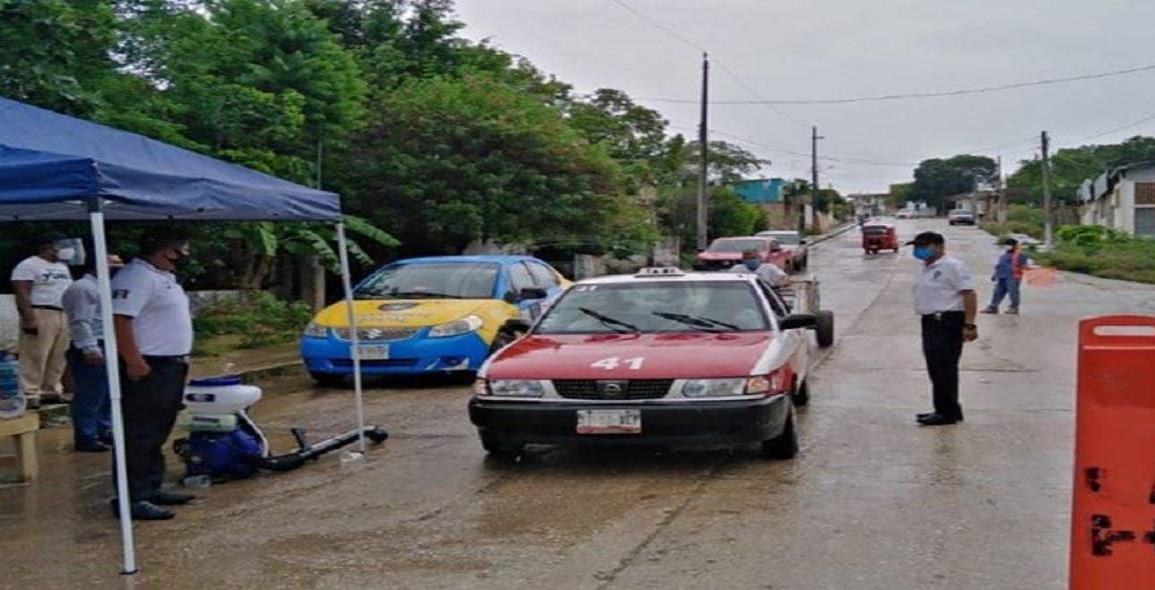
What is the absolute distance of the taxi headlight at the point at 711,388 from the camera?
769 centimetres

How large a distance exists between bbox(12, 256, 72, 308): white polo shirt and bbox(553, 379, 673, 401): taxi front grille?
5063 millimetres

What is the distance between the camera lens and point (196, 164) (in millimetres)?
7715

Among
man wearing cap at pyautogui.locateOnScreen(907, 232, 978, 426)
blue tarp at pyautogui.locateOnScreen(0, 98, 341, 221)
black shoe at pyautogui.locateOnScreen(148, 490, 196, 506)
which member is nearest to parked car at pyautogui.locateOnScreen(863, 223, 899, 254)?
man wearing cap at pyautogui.locateOnScreen(907, 232, 978, 426)

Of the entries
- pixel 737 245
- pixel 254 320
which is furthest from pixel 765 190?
pixel 254 320

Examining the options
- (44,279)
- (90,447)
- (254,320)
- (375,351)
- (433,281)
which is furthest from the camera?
(254,320)

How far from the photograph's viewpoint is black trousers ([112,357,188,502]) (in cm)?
700

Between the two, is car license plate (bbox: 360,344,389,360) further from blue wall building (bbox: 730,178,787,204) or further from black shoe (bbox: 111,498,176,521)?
blue wall building (bbox: 730,178,787,204)

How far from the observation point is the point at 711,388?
7.70 metres

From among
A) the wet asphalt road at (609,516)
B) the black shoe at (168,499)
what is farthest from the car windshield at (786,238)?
the black shoe at (168,499)

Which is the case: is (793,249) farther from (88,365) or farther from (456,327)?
(88,365)

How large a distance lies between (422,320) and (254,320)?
642cm

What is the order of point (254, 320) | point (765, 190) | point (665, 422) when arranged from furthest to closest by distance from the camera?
1. point (765, 190)
2. point (254, 320)
3. point (665, 422)

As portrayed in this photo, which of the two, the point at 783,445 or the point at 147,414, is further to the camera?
the point at 783,445

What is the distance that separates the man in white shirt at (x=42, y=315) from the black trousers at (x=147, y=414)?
3639 millimetres
